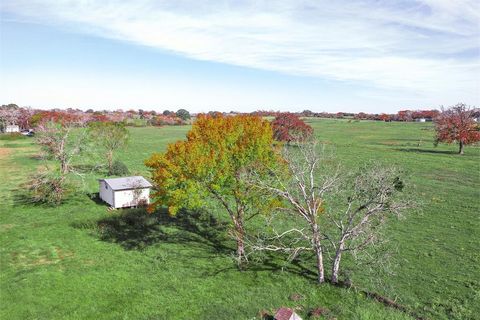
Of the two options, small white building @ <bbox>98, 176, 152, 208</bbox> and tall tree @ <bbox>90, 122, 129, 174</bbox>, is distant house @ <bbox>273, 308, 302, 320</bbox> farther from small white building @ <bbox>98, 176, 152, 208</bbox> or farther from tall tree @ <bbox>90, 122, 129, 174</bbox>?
tall tree @ <bbox>90, 122, 129, 174</bbox>

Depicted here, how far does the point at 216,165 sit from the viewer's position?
31.7 metres

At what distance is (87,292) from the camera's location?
26938mm

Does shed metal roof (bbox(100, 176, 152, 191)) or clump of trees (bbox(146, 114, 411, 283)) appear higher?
clump of trees (bbox(146, 114, 411, 283))

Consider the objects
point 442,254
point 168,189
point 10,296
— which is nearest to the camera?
point 10,296

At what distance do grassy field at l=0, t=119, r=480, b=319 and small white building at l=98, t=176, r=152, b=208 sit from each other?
6.85ft

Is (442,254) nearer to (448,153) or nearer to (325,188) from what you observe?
(325,188)

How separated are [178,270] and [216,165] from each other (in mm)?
9280

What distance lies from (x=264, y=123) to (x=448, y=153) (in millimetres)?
75548

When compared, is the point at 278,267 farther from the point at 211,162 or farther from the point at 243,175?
the point at 211,162

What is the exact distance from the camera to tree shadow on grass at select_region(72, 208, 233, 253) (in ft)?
120

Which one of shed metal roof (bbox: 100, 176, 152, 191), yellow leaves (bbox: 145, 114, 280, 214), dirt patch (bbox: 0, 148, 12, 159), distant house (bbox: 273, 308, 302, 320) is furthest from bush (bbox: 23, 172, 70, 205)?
dirt patch (bbox: 0, 148, 12, 159)

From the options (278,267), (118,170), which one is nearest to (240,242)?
(278,267)

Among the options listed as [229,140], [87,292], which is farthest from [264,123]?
[87,292]

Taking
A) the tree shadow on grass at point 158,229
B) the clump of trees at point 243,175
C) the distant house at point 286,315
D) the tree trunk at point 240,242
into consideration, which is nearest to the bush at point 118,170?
the tree shadow on grass at point 158,229
